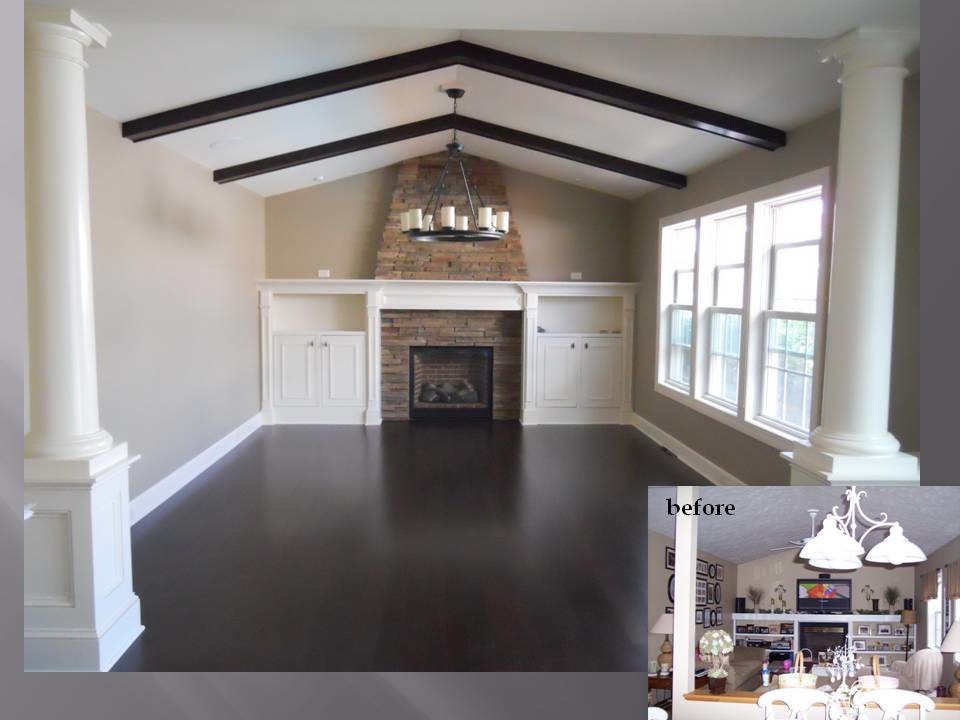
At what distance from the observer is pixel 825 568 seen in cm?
175

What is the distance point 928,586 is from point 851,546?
0.19 metres

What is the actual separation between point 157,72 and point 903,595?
4.13 m

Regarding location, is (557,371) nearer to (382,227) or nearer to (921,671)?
(382,227)

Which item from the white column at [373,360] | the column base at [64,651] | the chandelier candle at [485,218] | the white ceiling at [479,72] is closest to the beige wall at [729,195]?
the white ceiling at [479,72]

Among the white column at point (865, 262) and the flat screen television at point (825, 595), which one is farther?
the white column at point (865, 262)

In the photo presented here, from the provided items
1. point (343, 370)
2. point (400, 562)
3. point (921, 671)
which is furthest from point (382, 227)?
point (921, 671)

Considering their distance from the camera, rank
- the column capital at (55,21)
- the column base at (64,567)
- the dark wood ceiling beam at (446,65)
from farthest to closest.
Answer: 1. the dark wood ceiling beam at (446,65)
2. the column base at (64,567)
3. the column capital at (55,21)

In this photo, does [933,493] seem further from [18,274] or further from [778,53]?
[18,274]

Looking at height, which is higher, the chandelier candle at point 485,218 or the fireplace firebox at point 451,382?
the chandelier candle at point 485,218

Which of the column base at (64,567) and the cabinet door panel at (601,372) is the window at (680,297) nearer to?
the cabinet door panel at (601,372)

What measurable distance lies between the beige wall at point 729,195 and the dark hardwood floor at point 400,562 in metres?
0.47

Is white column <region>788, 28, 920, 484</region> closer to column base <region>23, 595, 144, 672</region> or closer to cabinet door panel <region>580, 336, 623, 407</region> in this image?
column base <region>23, 595, 144, 672</region>

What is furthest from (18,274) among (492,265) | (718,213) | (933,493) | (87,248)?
(492,265)

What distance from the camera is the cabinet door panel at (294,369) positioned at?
324 inches
